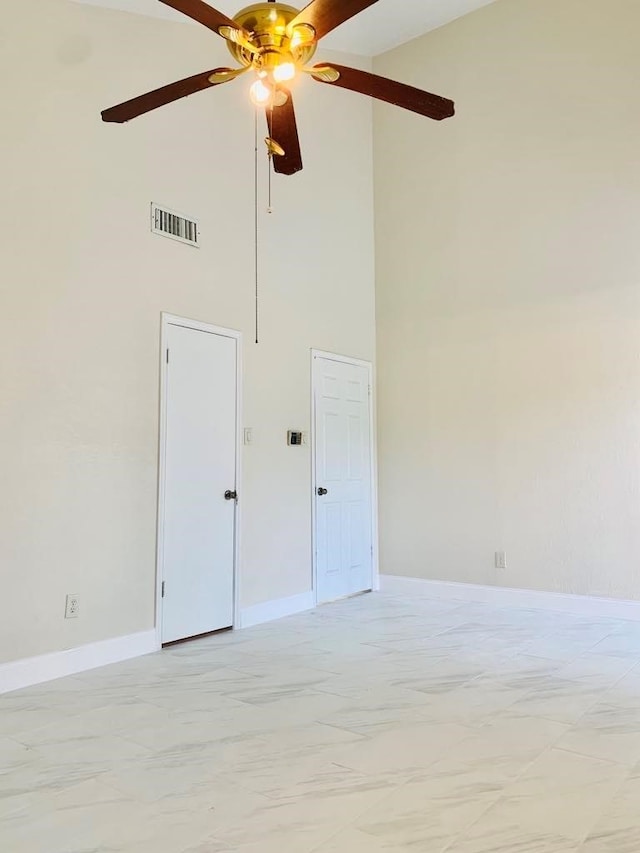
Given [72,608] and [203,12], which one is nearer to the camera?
[203,12]

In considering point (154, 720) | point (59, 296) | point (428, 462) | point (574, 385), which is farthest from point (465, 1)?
point (154, 720)

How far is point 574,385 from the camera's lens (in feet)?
16.3

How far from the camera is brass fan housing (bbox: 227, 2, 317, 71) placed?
2.29 metres

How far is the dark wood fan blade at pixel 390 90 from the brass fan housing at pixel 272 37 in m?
0.11

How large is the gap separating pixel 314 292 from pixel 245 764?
3.90 m

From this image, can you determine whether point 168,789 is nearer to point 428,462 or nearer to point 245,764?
point 245,764

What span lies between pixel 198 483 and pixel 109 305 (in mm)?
1308

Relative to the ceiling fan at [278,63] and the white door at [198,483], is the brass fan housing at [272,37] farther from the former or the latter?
the white door at [198,483]

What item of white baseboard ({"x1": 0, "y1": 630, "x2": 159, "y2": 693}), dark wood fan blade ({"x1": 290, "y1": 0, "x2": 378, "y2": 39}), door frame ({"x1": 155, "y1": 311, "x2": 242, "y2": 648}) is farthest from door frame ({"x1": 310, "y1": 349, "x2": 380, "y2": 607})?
dark wood fan blade ({"x1": 290, "y1": 0, "x2": 378, "y2": 39})

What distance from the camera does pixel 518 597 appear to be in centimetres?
514

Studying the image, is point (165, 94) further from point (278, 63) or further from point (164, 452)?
point (164, 452)

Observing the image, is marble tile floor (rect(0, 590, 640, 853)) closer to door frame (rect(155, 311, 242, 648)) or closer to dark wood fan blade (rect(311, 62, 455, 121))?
door frame (rect(155, 311, 242, 648))

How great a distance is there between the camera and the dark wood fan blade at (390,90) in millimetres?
2488

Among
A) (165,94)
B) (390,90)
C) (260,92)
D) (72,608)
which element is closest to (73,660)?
(72,608)
